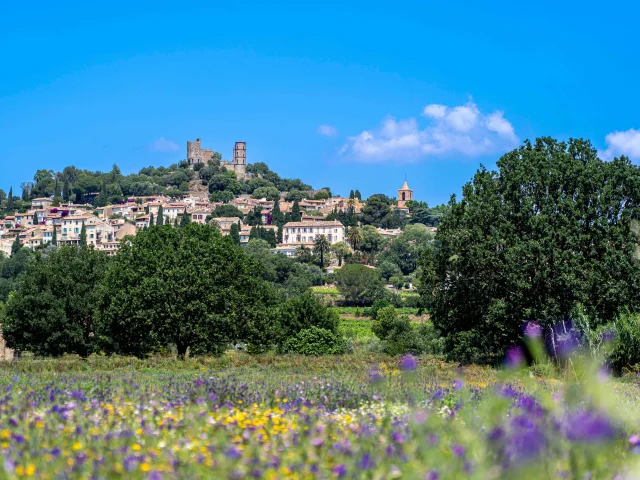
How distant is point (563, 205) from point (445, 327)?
5.89 m

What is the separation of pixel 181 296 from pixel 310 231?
143 metres

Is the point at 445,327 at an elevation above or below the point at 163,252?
below

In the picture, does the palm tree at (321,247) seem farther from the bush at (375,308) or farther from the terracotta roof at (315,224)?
the bush at (375,308)

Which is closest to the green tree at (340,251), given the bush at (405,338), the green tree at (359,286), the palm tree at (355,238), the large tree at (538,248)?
the palm tree at (355,238)

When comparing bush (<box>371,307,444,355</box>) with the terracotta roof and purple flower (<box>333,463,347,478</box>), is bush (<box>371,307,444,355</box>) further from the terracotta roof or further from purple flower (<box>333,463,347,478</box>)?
the terracotta roof

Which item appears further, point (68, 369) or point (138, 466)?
point (68, 369)

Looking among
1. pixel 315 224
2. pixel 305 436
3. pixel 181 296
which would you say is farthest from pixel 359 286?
pixel 305 436

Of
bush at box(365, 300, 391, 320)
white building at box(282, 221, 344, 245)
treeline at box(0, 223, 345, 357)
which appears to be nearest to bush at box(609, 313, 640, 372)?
treeline at box(0, 223, 345, 357)

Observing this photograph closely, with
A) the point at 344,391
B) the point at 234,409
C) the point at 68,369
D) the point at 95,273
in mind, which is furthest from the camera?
the point at 95,273

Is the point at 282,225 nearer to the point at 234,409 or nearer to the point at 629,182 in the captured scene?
the point at 629,182

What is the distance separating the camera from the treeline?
3062cm

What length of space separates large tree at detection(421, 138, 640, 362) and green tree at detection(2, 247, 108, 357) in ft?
67.2

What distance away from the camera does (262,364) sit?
20344 mm

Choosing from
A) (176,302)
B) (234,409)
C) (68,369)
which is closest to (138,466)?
(234,409)
